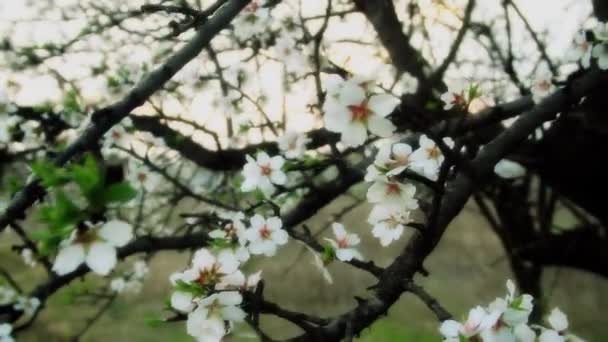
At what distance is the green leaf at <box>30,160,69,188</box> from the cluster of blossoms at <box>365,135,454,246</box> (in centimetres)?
70

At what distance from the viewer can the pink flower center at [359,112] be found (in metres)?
1.33

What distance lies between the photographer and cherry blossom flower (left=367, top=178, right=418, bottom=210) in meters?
1.55

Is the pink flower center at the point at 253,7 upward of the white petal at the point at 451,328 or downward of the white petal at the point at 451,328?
upward

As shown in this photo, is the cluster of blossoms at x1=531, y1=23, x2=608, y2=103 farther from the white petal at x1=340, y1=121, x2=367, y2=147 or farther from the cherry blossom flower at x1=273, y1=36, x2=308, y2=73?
the cherry blossom flower at x1=273, y1=36, x2=308, y2=73

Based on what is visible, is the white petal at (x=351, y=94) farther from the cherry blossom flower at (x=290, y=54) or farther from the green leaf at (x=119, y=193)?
the cherry blossom flower at (x=290, y=54)

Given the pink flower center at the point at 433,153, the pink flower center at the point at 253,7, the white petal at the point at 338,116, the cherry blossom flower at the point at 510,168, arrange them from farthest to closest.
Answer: the cherry blossom flower at the point at 510,168 < the pink flower center at the point at 253,7 < the pink flower center at the point at 433,153 < the white petal at the point at 338,116

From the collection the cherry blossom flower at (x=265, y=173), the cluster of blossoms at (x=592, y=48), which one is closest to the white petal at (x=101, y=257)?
the cherry blossom flower at (x=265, y=173)

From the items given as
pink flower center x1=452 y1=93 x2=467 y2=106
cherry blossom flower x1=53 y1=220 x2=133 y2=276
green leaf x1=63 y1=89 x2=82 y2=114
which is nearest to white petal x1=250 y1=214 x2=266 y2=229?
pink flower center x1=452 y1=93 x2=467 y2=106

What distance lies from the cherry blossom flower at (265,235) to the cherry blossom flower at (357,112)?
0.68 m

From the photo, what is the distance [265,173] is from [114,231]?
1467 millimetres

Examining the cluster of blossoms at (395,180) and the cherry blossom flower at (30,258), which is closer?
the cluster of blossoms at (395,180)

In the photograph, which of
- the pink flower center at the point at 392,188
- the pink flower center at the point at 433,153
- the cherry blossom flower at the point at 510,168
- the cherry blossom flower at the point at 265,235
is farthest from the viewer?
the cherry blossom flower at the point at 510,168

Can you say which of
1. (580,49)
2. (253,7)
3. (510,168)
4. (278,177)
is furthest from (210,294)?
(510,168)

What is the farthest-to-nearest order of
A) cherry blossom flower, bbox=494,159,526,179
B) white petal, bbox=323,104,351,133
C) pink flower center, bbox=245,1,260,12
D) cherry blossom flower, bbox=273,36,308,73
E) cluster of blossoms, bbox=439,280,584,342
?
cherry blossom flower, bbox=273,36,308,73 → cherry blossom flower, bbox=494,159,526,179 → pink flower center, bbox=245,1,260,12 → white petal, bbox=323,104,351,133 → cluster of blossoms, bbox=439,280,584,342
